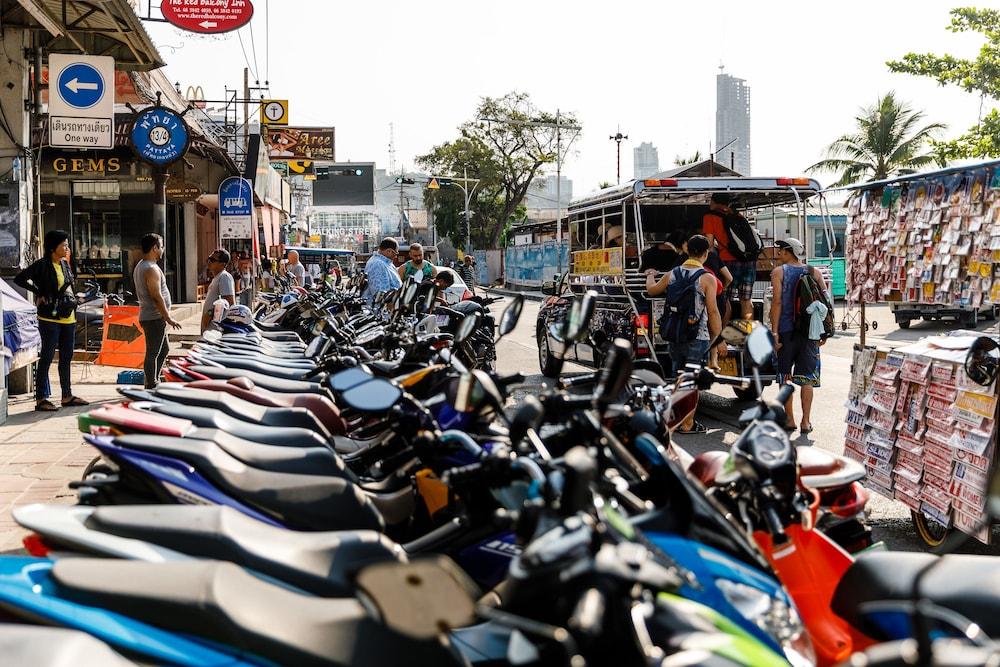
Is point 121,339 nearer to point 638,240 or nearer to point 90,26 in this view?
point 90,26

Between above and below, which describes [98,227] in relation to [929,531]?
above

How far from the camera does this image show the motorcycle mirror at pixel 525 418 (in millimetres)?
2529

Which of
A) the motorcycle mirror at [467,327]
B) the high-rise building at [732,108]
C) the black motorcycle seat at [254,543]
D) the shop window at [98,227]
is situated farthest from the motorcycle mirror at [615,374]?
the high-rise building at [732,108]

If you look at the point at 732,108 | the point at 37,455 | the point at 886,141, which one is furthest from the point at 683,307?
the point at 732,108

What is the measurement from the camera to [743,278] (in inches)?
452

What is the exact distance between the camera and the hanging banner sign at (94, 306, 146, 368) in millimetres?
12492

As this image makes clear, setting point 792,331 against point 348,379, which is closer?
point 348,379

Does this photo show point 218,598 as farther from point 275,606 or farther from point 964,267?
point 964,267

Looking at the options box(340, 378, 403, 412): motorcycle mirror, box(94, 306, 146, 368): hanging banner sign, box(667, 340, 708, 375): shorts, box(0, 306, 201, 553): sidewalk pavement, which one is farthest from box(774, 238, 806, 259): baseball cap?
box(94, 306, 146, 368): hanging banner sign

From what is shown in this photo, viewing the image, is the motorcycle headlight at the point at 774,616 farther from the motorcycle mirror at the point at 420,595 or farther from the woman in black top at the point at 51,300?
the woman in black top at the point at 51,300

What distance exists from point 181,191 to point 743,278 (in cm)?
1710

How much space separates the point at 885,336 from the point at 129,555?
19.9 metres

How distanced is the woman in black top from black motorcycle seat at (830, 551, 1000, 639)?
26.8 ft

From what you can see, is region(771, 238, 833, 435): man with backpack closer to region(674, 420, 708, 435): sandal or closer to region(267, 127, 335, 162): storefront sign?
region(674, 420, 708, 435): sandal
